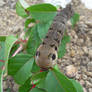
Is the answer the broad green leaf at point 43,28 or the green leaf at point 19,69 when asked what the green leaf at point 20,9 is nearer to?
the broad green leaf at point 43,28

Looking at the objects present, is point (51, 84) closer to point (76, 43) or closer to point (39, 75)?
point (39, 75)

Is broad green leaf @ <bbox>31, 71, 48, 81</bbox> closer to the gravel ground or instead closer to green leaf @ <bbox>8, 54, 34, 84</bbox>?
green leaf @ <bbox>8, 54, 34, 84</bbox>

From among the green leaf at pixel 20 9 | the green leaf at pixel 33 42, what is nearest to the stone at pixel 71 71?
the green leaf at pixel 33 42

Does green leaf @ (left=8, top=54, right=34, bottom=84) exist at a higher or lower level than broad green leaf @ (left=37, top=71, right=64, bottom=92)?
higher

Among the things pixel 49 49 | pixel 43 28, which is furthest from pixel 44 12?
pixel 49 49

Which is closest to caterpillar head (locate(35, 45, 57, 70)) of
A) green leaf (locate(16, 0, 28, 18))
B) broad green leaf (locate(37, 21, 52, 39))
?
broad green leaf (locate(37, 21, 52, 39))

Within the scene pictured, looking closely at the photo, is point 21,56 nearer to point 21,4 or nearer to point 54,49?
point 54,49

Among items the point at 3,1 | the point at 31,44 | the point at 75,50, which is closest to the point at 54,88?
the point at 31,44
